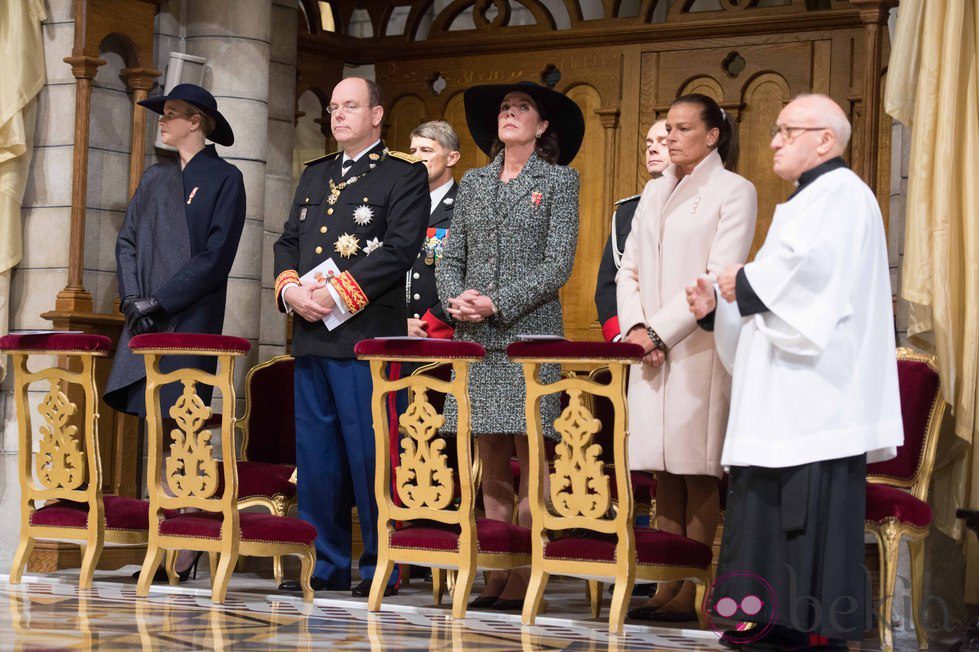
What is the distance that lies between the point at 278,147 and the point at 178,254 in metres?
1.83

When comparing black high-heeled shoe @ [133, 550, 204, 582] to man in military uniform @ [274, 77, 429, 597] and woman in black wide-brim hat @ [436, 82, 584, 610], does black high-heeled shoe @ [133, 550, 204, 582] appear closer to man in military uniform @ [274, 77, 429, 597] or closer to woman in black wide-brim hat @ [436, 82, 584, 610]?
man in military uniform @ [274, 77, 429, 597]

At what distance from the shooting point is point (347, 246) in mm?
5273

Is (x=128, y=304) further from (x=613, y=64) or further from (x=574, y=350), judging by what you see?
(x=613, y=64)

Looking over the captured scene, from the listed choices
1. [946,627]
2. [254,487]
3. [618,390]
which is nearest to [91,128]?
[254,487]

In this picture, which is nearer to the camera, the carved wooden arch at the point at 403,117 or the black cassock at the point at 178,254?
the black cassock at the point at 178,254

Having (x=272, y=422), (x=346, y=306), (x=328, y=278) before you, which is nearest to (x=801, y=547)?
(x=346, y=306)

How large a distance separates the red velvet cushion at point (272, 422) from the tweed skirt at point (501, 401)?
152cm

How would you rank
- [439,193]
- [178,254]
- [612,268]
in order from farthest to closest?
[439,193], [612,268], [178,254]

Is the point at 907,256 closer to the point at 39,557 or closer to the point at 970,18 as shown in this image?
the point at 970,18

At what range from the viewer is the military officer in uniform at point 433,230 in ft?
19.0

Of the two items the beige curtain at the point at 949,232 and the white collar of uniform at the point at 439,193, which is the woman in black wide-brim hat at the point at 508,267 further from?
the beige curtain at the point at 949,232

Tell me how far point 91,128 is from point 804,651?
4.06 meters

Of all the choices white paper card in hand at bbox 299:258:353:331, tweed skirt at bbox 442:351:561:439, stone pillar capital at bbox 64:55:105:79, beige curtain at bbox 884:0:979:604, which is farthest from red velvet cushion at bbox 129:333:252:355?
beige curtain at bbox 884:0:979:604

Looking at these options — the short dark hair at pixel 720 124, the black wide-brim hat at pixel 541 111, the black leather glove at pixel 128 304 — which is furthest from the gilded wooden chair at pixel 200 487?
the short dark hair at pixel 720 124
